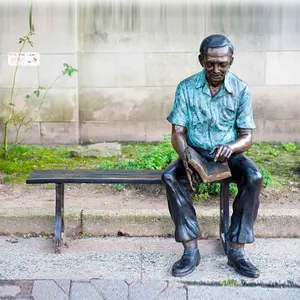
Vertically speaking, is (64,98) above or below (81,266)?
above

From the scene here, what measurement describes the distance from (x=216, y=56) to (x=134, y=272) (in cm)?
172

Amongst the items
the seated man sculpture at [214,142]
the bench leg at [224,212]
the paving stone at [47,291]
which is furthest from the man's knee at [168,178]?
the paving stone at [47,291]

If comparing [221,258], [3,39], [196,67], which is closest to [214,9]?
[196,67]

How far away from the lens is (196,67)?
812 centimetres

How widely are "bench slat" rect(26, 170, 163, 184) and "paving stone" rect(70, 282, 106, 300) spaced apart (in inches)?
36.9

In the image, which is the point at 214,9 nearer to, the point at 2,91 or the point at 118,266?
the point at 2,91

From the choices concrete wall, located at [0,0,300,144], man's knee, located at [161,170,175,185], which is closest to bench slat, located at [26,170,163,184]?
man's knee, located at [161,170,175,185]

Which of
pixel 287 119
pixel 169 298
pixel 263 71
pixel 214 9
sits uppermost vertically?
pixel 214 9

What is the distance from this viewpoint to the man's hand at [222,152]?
3.63 meters

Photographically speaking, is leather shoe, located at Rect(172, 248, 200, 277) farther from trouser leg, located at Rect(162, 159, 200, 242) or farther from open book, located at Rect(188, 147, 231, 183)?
open book, located at Rect(188, 147, 231, 183)

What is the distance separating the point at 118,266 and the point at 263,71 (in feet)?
17.1

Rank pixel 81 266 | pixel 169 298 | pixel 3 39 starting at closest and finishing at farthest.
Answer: pixel 169 298 → pixel 81 266 → pixel 3 39

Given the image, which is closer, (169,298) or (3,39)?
(169,298)

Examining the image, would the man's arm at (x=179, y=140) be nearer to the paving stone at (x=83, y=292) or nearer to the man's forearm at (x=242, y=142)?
the man's forearm at (x=242, y=142)
